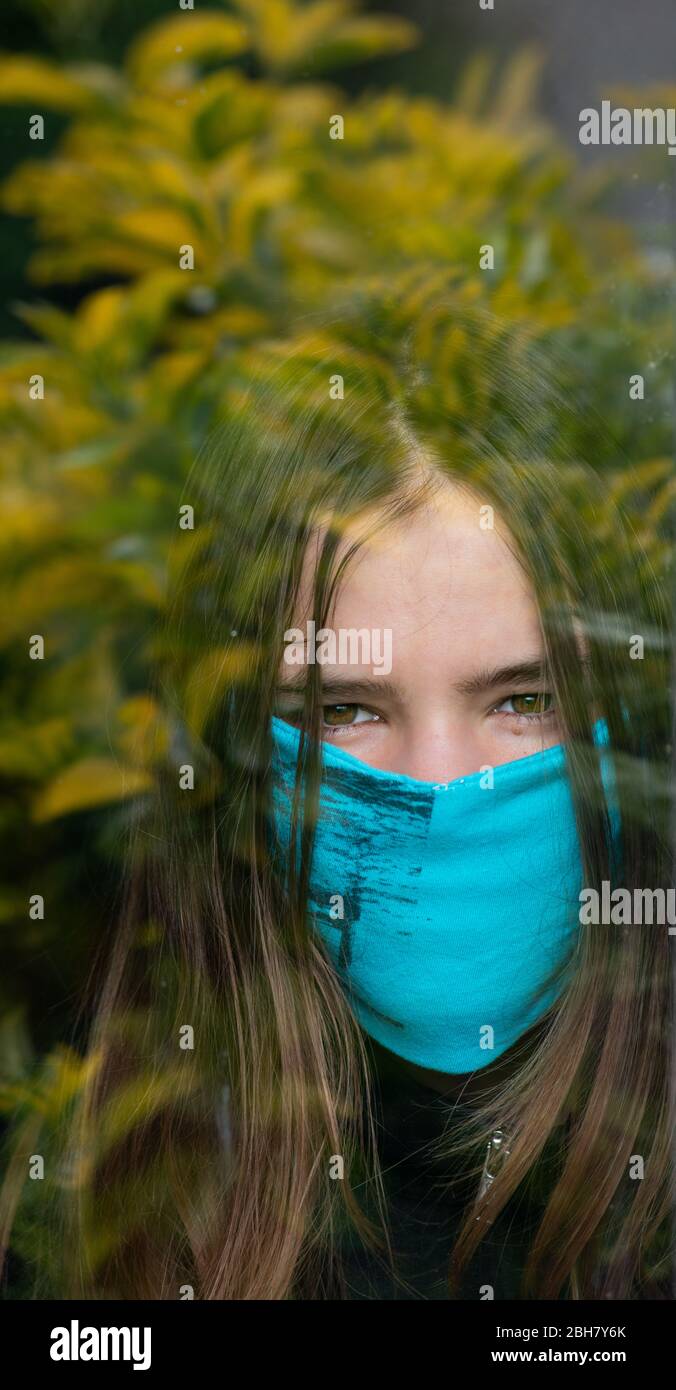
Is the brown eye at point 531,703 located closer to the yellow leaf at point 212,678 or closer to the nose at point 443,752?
the nose at point 443,752

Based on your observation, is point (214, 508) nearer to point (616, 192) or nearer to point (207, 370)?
point (207, 370)

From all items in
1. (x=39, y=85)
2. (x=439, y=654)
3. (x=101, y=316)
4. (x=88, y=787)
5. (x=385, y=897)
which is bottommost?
(x=385, y=897)

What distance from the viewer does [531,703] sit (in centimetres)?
168

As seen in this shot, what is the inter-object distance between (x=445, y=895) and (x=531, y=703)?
248mm

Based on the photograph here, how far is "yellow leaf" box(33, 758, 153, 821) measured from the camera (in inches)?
71.0

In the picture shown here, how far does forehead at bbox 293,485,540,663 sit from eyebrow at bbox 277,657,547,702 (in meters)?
0.02

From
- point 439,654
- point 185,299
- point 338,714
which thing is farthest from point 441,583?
point 185,299

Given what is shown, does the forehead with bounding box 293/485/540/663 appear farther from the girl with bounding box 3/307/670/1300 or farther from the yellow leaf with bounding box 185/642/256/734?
the yellow leaf with bounding box 185/642/256/734

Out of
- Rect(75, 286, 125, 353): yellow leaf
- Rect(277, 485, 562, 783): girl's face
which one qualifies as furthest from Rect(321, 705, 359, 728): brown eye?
Rect(75, 286, 125, 353): yellow leaf

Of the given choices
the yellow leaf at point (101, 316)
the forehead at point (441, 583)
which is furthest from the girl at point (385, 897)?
the yellow leaf at point (101, 316)

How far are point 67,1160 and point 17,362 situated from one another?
3.32 feet

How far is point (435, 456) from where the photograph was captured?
171 cm

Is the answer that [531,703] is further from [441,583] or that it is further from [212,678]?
[212,678]
